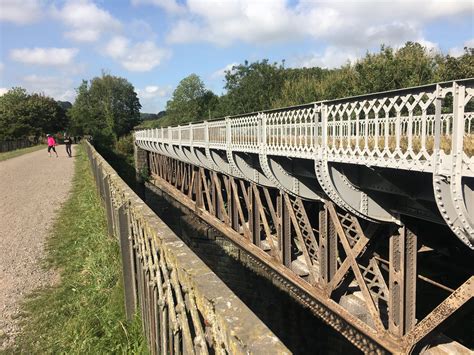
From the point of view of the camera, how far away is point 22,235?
8172 millimetres

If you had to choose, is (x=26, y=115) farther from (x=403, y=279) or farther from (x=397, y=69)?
(x=403, y=279)

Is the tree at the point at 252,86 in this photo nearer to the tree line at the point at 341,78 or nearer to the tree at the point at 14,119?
the tree line at the point at 341,78

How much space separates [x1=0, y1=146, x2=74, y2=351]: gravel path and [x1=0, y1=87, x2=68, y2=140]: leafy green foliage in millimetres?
53622

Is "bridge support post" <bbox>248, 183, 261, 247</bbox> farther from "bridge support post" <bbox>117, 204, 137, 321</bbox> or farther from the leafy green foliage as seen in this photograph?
the leafy green foliage

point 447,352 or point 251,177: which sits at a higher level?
point 251,177

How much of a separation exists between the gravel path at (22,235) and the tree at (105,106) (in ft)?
157

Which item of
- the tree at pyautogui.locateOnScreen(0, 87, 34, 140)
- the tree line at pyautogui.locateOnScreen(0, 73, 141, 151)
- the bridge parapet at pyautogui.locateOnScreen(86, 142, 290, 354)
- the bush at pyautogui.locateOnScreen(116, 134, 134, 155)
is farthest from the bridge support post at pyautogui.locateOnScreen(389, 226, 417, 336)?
the tree at pyautogui.locateOnScreen(0, 87, 34, 140)

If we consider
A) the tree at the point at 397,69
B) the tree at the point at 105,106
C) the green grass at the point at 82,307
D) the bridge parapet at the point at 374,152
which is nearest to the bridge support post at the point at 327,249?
the bridge parapet at the point at 374,152

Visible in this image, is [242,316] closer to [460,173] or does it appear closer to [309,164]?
[460,173]

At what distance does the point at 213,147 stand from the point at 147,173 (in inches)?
753

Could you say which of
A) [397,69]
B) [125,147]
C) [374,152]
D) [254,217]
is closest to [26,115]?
[125,147]

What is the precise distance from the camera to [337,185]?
19.1ft

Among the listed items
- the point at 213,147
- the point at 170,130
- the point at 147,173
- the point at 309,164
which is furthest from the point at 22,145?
the point at 309,164

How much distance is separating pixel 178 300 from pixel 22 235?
746cm
